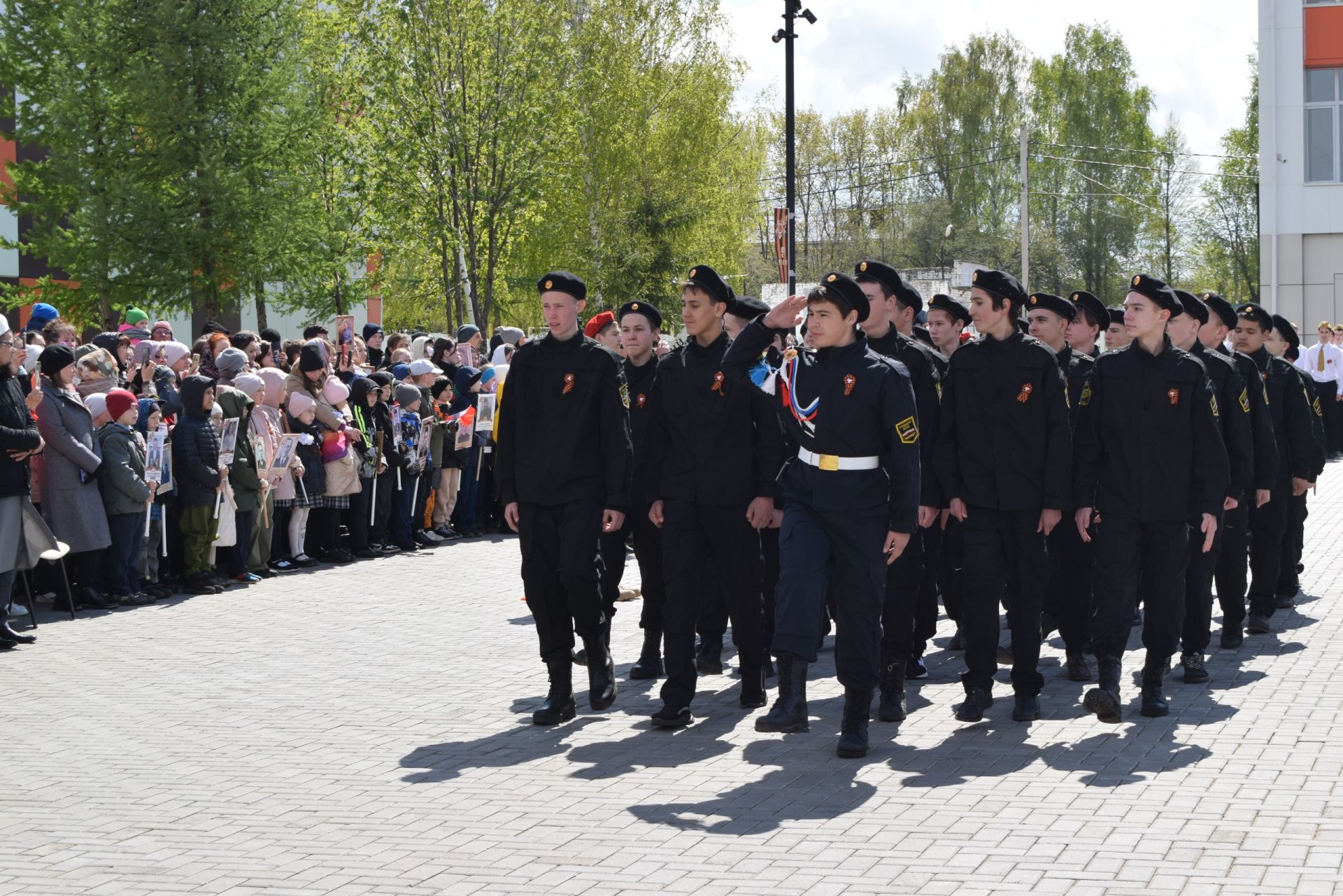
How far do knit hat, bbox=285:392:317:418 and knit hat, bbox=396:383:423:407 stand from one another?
1517mm

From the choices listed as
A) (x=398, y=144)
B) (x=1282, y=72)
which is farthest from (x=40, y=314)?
(x=1282, y=72)

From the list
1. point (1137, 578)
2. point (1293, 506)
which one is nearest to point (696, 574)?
point (1137, 578)

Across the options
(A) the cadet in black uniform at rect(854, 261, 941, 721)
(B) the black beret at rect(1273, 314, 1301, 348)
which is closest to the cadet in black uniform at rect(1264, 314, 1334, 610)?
(B) the black beret at rect(1273, 314, 1301, 348)

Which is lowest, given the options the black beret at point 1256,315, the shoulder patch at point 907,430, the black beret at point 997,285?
the shoulder patch at point 907,430

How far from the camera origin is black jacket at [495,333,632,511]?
811 cm

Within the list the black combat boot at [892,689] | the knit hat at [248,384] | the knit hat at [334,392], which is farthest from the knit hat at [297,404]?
the black combat boot at [892,689]

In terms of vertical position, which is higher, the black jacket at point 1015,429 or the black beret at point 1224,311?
the black beret at point 1224,311

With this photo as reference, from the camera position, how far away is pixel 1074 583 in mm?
9188

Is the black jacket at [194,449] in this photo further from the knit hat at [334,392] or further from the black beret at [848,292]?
the black beret at [848,292]

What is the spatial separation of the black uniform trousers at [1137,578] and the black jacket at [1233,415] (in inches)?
31.0

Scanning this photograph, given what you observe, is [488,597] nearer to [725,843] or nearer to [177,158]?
[725,843]

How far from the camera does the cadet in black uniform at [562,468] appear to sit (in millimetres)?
8109

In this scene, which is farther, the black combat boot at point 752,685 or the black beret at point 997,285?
the black combat boot at point 752,685

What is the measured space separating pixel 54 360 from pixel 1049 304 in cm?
733
